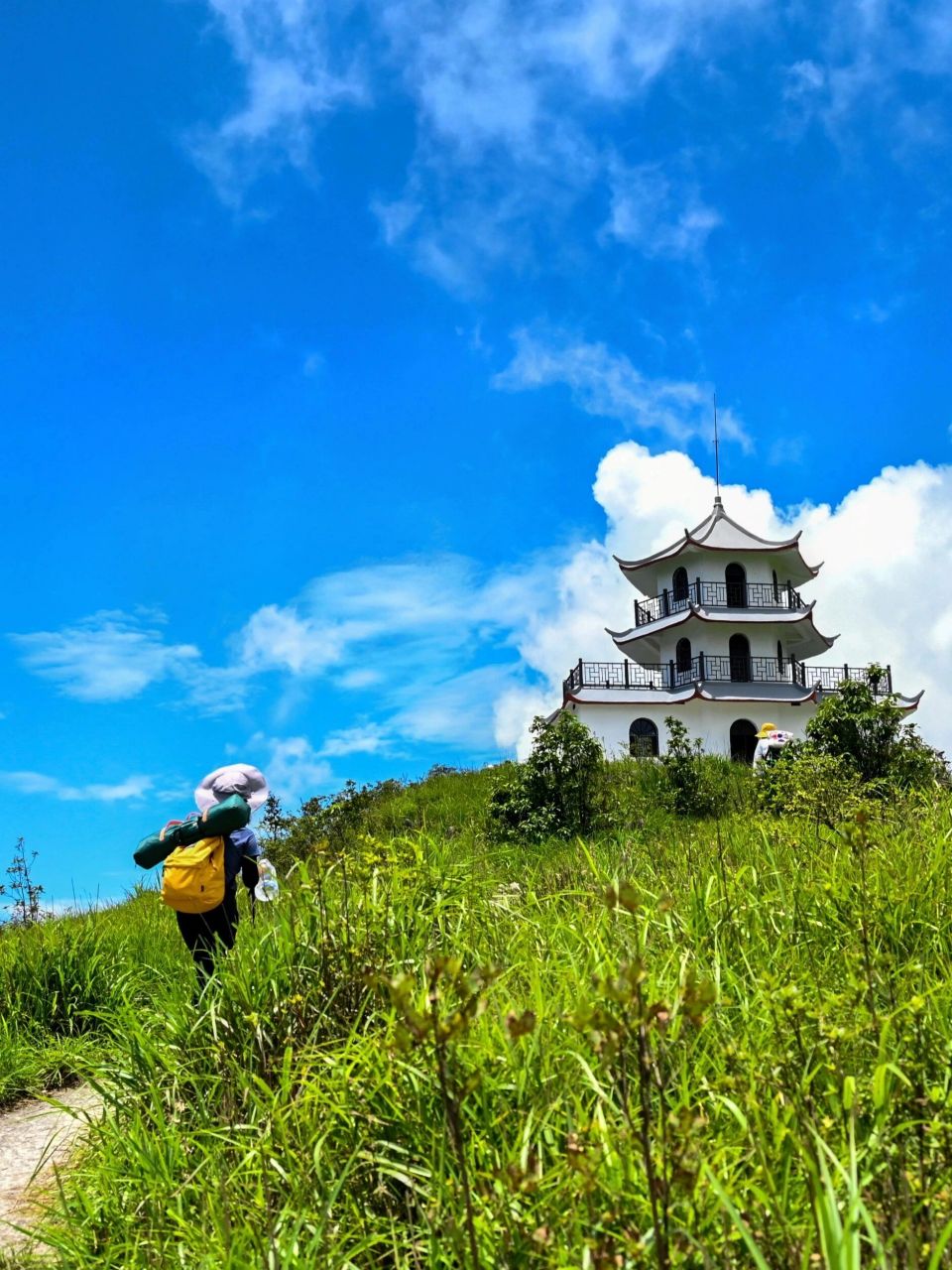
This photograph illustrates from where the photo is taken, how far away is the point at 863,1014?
12.3ft

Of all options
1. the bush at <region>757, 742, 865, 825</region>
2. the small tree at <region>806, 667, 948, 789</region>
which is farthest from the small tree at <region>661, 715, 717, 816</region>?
the small tree at <region>806, 667, 948, 789</region>

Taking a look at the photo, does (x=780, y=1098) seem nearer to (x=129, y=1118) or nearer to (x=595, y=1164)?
(x=595, y=1164)

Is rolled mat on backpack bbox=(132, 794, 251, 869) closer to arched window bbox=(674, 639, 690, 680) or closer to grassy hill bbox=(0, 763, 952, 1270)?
grassy hill bbox=(0, 763, 952, 1270)

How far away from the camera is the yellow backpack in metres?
6.21

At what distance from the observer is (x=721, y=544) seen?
127 ft

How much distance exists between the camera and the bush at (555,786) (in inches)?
661

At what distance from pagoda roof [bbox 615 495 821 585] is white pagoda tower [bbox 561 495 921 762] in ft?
0.13

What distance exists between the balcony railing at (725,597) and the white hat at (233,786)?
3233cm

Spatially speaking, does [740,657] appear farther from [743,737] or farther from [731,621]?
[743,737]

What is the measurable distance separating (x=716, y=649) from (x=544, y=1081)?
3559 centimetres

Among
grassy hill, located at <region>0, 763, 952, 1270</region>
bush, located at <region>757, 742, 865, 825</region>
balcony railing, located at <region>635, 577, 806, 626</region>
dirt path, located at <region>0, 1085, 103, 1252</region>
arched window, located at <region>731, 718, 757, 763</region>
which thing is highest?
balcony railing, located at <region>635, 577, 806, 626</region>

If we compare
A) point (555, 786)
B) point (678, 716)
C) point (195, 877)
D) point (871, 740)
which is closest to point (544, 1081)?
point (195, 877)

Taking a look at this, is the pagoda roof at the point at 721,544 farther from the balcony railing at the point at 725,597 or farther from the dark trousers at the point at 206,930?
the dark trousers at the point at 206,930

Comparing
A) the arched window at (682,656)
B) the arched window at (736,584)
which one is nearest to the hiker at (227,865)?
the arched window at (682,656)
